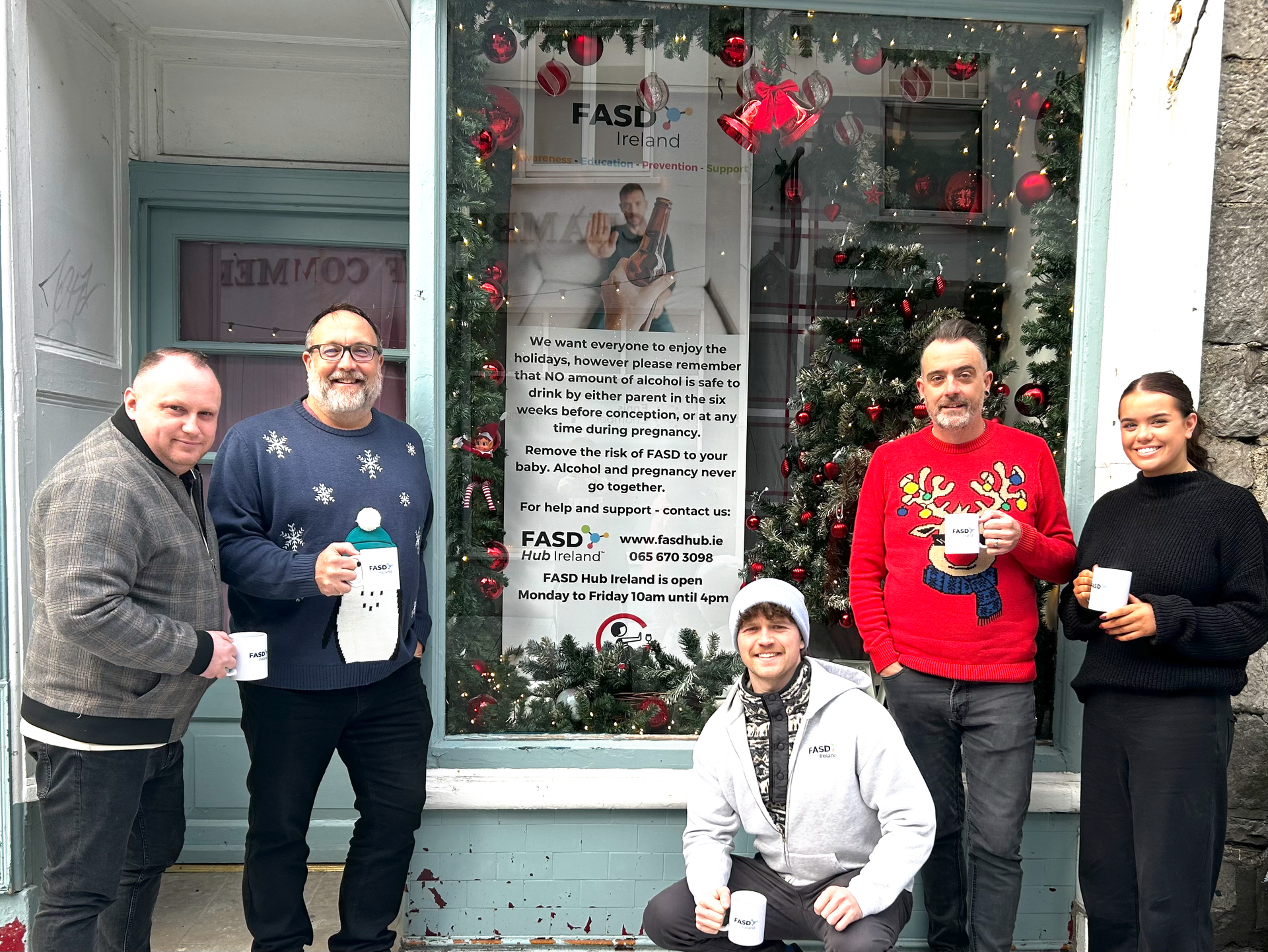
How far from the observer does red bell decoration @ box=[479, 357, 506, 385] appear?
3723 millimetres

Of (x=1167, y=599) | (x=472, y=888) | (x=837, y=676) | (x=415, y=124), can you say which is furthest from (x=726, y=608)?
(x=415, y=124)

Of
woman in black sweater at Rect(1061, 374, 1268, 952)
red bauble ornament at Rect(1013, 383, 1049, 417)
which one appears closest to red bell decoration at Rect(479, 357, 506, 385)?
red bauble ornament at Rect(1013, 383, 1049, 417)

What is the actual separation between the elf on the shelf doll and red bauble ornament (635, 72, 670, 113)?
1.54 meters

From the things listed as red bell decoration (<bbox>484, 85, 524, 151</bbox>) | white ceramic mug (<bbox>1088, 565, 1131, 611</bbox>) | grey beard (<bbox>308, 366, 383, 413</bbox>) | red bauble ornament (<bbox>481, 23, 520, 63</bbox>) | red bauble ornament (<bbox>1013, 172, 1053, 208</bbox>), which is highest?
red bauble ornament (<bbox>481, 23, 520, 63</bbox>)

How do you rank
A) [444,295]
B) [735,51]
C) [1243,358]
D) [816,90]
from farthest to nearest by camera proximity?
[816,90] < [735,51] < [444,295] < [1243,358]

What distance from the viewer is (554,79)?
12.4ft

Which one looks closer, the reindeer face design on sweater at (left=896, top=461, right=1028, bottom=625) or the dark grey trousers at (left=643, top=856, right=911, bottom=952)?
the dark grey trousers at (left=643, top=856, right=911, bottom=952)

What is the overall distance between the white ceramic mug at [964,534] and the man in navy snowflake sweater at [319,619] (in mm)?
1680

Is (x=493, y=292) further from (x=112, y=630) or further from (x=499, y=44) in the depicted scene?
(x=112, y=630)

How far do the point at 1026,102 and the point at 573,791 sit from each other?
3356 millimetres

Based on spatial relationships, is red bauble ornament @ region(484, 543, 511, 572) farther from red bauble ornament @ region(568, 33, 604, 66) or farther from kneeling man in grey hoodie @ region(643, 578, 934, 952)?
red bauble ornament @ region(568, 33, 604, 66)

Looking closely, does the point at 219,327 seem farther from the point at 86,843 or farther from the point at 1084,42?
the point at 1084,42

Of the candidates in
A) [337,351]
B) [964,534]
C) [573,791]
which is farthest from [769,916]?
[337,351]

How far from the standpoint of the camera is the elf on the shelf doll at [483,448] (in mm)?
3666
